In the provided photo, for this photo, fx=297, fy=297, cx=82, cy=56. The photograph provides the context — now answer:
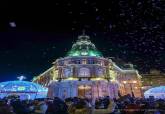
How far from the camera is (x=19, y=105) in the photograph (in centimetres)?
1423

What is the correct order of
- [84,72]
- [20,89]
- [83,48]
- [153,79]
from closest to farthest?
[20,89]
[84,72]
[83,48]
[153,79]

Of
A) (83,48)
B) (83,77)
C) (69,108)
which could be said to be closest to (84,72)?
(83,77)

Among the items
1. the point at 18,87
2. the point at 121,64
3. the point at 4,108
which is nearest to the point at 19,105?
the point at 4,108

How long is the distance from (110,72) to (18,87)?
31.9m

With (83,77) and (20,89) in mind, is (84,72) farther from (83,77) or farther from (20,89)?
(20,89)

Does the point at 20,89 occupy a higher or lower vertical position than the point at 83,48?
lower

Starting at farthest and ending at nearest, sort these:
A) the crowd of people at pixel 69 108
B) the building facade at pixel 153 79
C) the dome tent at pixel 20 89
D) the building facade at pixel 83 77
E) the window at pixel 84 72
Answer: the building facade at pixel 153 79, the window at pixel 84 72, the building facade at pixel 83 77, the dome tent at pixel 20 89, the crowd of people at pixel 69 108

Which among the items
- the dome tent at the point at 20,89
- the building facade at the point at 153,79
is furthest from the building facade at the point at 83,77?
the building facade at the point at 153,79

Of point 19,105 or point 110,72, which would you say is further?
point 110,72

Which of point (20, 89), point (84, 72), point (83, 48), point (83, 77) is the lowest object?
point (20, 89)

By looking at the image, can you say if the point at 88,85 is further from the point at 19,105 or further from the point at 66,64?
the point at 19,105

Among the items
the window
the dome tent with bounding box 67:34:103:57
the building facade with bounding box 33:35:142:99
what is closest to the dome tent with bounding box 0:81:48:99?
the building facade with bounding box 33:35:142:99

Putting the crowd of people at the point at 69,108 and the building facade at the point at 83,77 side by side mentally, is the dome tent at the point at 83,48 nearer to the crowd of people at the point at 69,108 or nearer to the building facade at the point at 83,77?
the building facade at the point at 83,77

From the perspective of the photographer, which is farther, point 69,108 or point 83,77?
point 83,77
